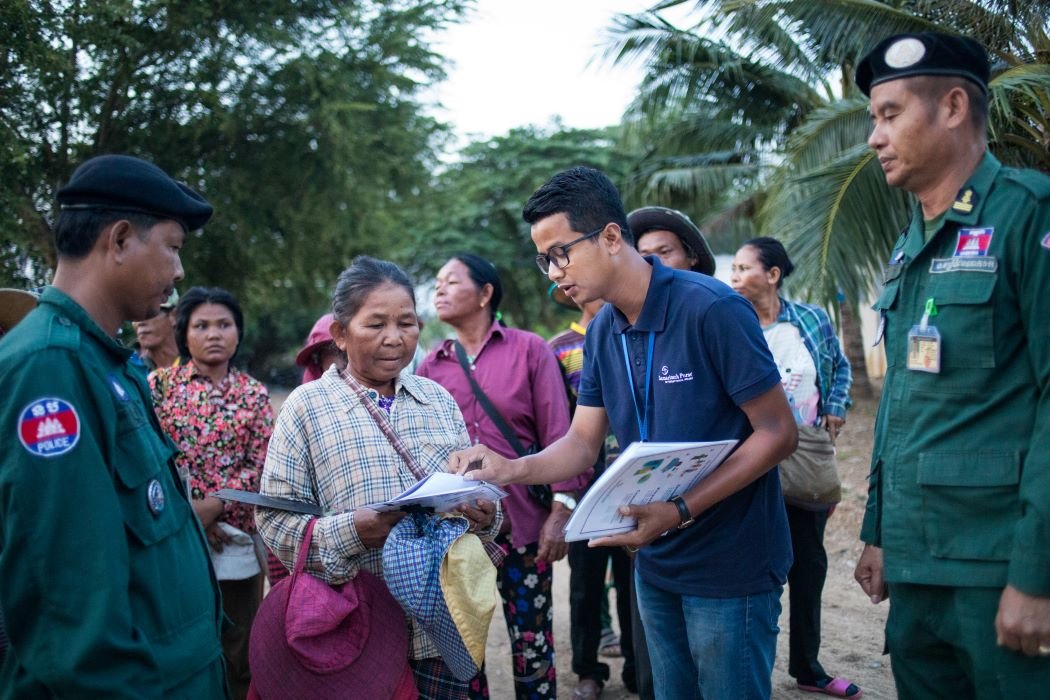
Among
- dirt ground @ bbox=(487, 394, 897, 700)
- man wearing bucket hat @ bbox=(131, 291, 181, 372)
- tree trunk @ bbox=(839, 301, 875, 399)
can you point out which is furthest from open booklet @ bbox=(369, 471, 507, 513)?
tree trunk @ bbox=(839, 301, 875, 399)

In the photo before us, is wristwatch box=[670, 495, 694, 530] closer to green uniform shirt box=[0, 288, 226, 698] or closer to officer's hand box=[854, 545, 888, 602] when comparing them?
officer's hand box=[854, 545, 888, 602]

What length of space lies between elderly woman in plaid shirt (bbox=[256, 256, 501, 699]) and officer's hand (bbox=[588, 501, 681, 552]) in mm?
700

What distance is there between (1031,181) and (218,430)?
359cm

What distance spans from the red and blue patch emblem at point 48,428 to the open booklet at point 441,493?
1006 millimetres

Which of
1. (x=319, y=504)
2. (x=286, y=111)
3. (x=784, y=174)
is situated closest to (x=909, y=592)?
(x=319, y=504)

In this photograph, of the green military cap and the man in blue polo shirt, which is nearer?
the green military cap

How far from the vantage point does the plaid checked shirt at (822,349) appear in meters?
4.40

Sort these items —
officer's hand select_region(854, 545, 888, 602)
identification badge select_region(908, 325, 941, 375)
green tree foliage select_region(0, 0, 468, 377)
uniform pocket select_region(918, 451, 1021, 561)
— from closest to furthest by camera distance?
uniform pocket select_region(918, 451, 1021, 561), identification badge select_region(908, 325, 941, 375), officer's hand select_region(854, 545, 888, 602), green tree foliage select_region(0, 0, 468, 377)

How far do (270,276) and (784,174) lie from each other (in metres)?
7.76

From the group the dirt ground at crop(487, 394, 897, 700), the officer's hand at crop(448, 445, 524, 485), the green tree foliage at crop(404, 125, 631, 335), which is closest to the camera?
the officer's hand at crop(448, 445, 524, 485)

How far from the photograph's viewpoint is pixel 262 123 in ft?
37.8

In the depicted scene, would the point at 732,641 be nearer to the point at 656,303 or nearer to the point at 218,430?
the point at 656,303

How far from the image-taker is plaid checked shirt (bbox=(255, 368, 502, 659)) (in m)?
2.79

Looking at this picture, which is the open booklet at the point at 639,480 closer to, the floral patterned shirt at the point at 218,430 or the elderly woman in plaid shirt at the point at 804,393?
the elderly woman in plaid shirt at the point at 804,393
